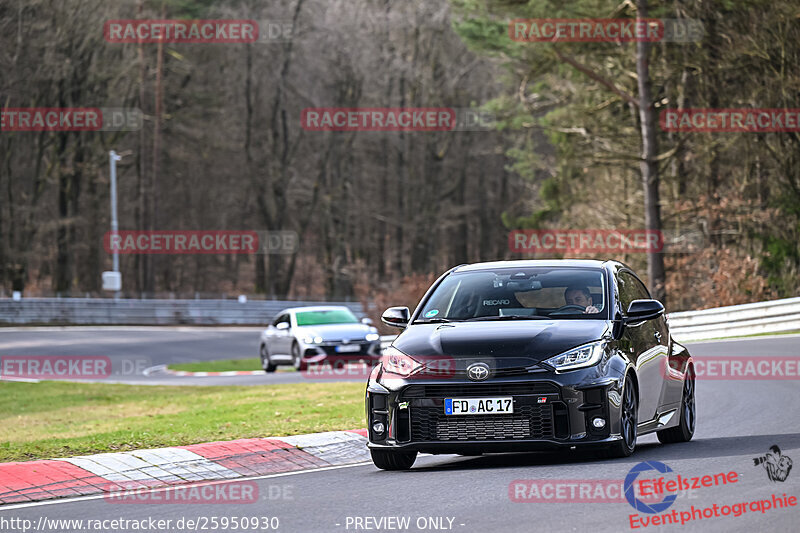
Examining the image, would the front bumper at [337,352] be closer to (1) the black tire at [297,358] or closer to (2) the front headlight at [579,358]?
(1) the black tire at [297,358]

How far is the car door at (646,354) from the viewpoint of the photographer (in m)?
10.5

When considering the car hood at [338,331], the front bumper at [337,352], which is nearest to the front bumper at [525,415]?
the front bumper at [337,352]

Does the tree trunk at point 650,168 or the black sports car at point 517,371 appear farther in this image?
the tree trunk at point 650,168

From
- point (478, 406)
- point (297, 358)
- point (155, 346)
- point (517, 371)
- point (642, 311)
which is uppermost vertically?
point (642, 311)

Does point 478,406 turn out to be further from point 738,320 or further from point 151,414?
point 738,320

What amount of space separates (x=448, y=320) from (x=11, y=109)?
168ft

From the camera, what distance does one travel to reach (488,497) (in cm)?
835

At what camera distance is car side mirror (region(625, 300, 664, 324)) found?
10.5m

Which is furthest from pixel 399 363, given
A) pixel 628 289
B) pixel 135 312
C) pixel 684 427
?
pixel 135 312

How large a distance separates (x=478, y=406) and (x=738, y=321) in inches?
844

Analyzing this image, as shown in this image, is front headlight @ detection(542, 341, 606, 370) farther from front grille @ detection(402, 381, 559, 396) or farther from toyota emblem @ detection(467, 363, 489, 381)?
toyota emblem @ detection(467, 363, 489, 381)

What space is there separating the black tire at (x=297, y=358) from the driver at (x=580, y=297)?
1993cm

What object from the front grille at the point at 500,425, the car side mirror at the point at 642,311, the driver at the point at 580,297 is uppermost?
the driver at the point at 580,297

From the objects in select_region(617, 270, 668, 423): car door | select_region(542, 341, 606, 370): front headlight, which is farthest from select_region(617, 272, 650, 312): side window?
select_region(542, 341, 606, 370): front headlight
